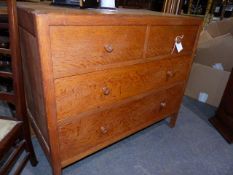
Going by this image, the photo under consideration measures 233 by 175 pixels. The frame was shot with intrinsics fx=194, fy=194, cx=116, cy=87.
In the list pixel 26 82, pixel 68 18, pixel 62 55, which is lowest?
pixel 26 82

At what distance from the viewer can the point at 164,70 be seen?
1246mm

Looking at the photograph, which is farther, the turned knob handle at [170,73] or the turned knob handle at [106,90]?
the turned knob handle at [170,73]

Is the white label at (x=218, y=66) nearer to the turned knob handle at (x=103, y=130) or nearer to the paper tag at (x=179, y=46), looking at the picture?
the paper tag at (x=179, y=46)

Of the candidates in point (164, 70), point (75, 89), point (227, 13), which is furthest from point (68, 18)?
point (227, 13)

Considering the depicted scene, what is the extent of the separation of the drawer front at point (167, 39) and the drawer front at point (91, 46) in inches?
3.3

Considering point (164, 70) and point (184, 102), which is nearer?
point (164, 70)

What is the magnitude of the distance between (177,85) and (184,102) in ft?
2.49

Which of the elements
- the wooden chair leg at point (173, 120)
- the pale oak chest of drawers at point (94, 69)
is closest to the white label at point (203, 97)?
the wooden chair leg at point (173, 120)

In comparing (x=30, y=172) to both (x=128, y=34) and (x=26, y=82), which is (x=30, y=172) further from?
(x=128, y=34)

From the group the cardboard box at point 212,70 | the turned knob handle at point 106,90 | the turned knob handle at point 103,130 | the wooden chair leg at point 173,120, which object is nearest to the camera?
the turned knob handle at point 106,90

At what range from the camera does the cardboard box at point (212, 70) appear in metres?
1.96

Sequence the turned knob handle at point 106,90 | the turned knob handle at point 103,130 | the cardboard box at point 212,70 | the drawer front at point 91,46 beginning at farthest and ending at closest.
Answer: the cardboard box at point 212,70, the turned knob handle at point 103,130, the turned knob handle at point 106,90, the drawer front at point 91,46

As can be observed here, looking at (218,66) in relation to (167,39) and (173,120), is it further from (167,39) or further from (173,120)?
(167,39)

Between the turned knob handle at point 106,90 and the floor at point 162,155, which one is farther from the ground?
the turned knob handle at point 106,90
